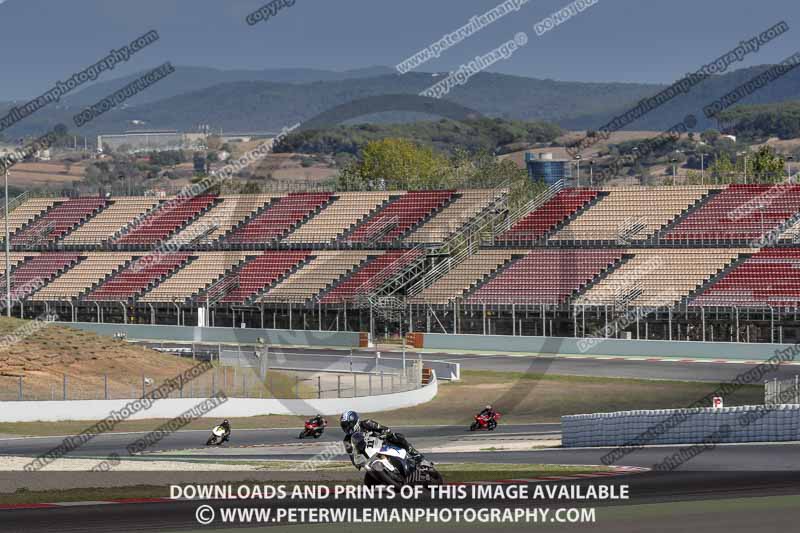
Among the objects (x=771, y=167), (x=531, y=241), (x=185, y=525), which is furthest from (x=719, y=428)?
(x=771, y=167)

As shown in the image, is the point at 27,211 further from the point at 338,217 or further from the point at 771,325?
the point at 771,325

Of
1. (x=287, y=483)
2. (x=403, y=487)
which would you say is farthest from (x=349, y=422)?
(x=287, y=483)

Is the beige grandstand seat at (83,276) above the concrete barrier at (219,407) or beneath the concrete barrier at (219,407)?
above

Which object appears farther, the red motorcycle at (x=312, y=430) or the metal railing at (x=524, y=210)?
the metal railing at (x=524, y=210)

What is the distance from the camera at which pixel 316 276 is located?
7131cm

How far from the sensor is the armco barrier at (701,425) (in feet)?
96.1

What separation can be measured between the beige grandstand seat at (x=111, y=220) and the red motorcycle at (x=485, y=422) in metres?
45.8

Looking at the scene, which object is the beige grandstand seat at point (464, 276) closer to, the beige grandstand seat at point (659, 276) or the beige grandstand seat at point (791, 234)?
the beige grandstand seat at point (659, 276)

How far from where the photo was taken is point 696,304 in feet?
192

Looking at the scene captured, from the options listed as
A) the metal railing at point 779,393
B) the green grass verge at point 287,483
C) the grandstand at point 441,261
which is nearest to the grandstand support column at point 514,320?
the grandstand at point 441,261

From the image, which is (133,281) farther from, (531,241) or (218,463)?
(218,463)

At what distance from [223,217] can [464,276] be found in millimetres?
18818

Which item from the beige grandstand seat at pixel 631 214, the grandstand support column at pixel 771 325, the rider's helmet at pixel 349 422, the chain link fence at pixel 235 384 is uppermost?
the beige grandstand seat at pixel 631 214

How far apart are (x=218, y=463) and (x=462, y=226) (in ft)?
143
